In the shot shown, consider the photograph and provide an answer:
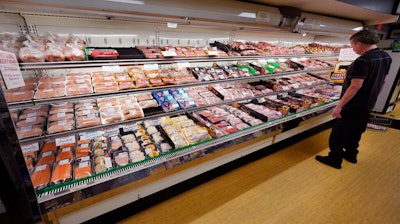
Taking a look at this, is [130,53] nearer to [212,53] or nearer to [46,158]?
[212,53]

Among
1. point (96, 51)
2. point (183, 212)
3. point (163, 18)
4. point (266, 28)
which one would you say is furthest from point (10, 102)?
point (266, 28)

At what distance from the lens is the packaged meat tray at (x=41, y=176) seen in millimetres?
1415

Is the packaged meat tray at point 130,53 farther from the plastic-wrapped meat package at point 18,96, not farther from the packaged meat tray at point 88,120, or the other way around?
the plastic-wrapped meat package at point 18,96

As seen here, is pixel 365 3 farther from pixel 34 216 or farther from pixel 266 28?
pixel 34 216

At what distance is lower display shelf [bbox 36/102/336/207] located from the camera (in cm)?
136

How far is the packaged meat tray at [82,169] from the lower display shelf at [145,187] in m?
0.19

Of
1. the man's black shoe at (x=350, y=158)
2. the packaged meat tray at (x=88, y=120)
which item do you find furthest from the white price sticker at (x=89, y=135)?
the man's black shoe at (x=350, y=158)

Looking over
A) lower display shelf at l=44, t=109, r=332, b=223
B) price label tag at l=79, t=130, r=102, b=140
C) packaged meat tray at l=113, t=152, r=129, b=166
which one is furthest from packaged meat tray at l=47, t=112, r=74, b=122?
lower display shelf at l=44, t=109, r=332, b=223

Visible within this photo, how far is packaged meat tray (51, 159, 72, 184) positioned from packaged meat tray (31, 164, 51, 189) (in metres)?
0.04

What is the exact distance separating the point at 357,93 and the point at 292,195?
1.58 metres

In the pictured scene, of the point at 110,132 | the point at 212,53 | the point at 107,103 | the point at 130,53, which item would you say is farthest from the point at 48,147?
the point at 212,53

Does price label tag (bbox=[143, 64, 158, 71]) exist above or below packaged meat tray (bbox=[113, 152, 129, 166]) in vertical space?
above

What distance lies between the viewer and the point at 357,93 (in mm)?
2529

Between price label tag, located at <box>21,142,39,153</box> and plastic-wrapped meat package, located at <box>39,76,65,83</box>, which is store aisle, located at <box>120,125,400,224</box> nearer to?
price label tag, located at <box>21,142,39,153</box>
